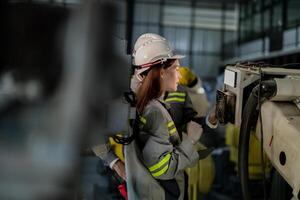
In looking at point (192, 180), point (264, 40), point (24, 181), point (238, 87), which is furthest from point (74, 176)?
point (264, 40)

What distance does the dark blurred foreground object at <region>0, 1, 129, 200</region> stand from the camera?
2.59ft

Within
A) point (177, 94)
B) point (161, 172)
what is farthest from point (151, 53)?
point (177, 94)

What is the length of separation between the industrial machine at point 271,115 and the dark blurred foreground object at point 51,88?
0.65 metres

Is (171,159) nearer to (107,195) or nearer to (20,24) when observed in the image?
(20,24)

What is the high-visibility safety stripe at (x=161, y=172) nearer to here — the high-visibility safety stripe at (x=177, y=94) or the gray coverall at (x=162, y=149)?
the gray coverall at (x=162, y=149)

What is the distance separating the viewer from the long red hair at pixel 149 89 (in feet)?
5.27

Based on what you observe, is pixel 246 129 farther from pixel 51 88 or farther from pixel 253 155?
pixel 253 155

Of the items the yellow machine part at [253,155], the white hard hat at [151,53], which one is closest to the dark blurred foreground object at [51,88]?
the white hard hat at [151,53]

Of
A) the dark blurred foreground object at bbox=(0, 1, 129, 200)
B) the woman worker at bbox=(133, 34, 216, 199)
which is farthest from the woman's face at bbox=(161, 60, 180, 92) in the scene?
the dark blurred foreground object at bbox=(0, 1, 129, 200)

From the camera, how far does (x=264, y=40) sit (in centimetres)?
867

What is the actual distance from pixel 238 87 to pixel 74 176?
0.88 metres

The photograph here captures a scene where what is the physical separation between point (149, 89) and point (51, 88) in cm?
80

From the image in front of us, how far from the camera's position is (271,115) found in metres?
1.34

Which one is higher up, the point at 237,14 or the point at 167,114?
the point at 237,14
